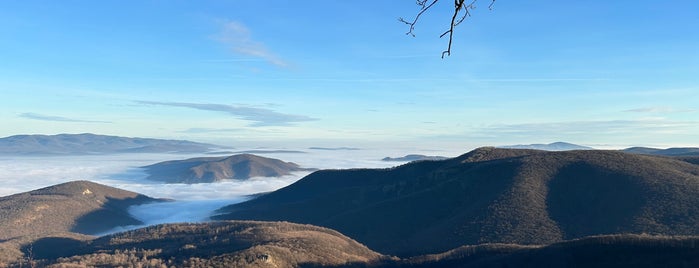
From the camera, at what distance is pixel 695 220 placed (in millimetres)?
84875

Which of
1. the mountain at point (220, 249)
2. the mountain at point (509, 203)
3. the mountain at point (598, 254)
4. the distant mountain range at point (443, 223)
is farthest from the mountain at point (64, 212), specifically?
the mountain at point (598, 254)

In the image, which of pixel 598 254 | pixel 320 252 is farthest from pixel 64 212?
pixel 598 254

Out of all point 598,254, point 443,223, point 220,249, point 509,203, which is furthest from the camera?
point 443,223

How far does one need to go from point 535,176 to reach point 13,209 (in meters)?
141

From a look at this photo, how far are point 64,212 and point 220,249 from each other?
11442 cm

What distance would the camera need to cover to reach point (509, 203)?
103m

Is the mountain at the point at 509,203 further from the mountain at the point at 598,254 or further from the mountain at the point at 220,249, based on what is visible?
the mountain at the point at 598,254

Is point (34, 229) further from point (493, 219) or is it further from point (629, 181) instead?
point (629, 181)

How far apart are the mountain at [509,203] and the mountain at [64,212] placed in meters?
41.1

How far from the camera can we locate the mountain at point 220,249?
194 feet

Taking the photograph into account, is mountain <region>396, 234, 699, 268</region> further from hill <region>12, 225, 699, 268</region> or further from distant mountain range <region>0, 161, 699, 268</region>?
distant mountain range <region>0, 161, 699, 268</region>

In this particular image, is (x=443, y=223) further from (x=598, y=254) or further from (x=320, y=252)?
(x=598, y=254)

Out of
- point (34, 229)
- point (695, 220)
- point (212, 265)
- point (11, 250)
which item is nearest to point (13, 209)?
point (34, 229)

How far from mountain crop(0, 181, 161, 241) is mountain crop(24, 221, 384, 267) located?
1952 inches
